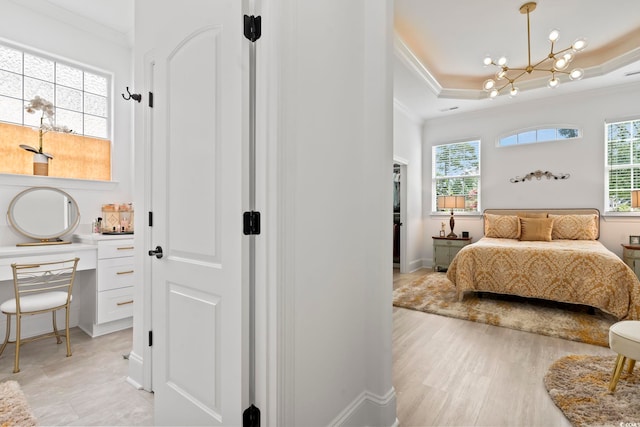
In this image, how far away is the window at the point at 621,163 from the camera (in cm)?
481

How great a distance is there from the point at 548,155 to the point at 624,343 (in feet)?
14.9

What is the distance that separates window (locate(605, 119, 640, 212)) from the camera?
4.81 metres

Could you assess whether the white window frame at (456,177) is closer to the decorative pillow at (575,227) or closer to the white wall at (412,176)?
the white wall at (412,176)

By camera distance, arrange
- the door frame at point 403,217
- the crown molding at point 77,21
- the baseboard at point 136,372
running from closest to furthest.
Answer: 1. the baseboard at point 136,372
2. the crown molding at point 77,21
3. the door frame at point 403,217

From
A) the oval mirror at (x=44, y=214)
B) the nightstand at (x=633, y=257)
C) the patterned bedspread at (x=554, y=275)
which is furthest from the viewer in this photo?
the nightstand at (x=633, y=257)

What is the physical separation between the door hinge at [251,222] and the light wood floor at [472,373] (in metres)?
1.42

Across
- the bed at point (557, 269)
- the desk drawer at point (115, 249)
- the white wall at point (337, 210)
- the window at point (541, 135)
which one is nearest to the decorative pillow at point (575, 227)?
the bed at point (557, 269)

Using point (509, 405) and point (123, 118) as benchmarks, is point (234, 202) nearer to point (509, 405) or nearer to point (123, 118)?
point (509, 405)

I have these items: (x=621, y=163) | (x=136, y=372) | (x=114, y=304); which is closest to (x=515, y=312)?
(x=621, y=163)

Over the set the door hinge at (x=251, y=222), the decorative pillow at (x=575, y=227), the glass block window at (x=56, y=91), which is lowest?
the decorative pillow at (x=575, y=227)

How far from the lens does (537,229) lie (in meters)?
4.84

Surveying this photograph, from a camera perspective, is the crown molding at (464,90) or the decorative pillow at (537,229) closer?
the crown molding at (464,90)

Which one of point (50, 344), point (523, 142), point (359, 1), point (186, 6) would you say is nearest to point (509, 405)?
point (359, 1)

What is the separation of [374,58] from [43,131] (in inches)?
134
